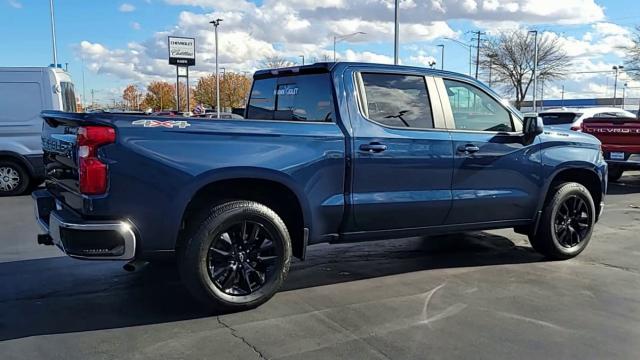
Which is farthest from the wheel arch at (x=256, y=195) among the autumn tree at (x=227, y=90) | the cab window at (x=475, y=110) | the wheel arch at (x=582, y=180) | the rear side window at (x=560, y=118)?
the autumn tree at (x=227, y=90)

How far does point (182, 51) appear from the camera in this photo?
65.8 meters

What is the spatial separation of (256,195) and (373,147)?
3.50 feet

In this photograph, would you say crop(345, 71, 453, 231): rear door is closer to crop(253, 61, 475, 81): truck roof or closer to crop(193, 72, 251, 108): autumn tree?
crop(253, 61, 475, 81): truck roof

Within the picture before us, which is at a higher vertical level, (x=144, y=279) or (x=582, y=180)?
(x=582, y=180)

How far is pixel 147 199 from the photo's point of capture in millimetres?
4254

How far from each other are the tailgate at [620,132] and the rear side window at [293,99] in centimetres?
897

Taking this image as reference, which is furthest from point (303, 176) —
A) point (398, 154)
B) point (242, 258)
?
point (398, 154)

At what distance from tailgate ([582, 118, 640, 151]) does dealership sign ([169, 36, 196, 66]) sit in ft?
190

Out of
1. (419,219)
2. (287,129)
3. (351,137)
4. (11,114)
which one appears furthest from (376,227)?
(11,114)

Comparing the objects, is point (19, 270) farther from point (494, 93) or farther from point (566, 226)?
point (566, 226)

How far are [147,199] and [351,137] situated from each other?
68.3 inches

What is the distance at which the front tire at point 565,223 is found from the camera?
6.31 m

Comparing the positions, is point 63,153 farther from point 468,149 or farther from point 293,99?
point 468,149

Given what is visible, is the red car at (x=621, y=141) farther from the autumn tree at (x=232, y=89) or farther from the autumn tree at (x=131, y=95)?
the autumn tree at (x=131, y=95)
